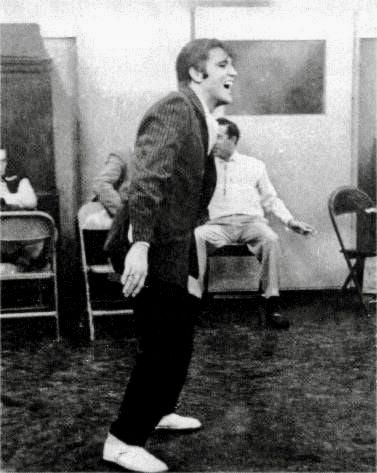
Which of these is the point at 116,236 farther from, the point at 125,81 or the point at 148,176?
the point at 125,81

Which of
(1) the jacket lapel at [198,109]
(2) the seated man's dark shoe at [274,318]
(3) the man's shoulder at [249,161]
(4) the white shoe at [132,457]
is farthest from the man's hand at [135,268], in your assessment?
(3) the man's shoulder at [249,161]

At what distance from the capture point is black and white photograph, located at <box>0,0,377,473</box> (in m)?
2.59

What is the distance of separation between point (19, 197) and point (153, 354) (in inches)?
132

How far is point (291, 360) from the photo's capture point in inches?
169

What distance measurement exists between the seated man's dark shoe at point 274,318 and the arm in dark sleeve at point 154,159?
2.91m

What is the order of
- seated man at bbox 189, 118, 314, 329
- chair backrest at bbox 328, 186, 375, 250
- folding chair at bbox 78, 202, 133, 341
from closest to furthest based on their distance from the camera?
folding chair at bbox 78, 202, 133, 341
seated man at bbox 189, 118, 314, 329
chair backrest at bbox 328, 186, 375, 250

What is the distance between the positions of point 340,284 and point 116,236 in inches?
173

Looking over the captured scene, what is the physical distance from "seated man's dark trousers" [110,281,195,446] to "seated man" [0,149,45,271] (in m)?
2.57

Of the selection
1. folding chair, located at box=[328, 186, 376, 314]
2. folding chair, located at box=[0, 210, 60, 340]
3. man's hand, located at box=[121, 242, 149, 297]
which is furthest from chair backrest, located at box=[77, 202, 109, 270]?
man's hand, located at box=[121, 242, 149, 297]

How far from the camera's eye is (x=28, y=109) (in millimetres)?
5953

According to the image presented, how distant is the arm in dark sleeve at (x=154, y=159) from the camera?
7.79ft

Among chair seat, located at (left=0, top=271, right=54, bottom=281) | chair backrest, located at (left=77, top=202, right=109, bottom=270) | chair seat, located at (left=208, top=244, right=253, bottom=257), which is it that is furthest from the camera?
chair seat, located at (left=208, top=244, right=253, bottom=257)

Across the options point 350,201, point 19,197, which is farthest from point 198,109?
point 350,201

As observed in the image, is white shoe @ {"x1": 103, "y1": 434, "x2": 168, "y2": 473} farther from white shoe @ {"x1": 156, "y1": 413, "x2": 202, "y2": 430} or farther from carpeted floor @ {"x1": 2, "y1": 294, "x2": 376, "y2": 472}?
white shoe @ {"x1": 156, "y1": 413, "x2": 202, "y2": 430}
